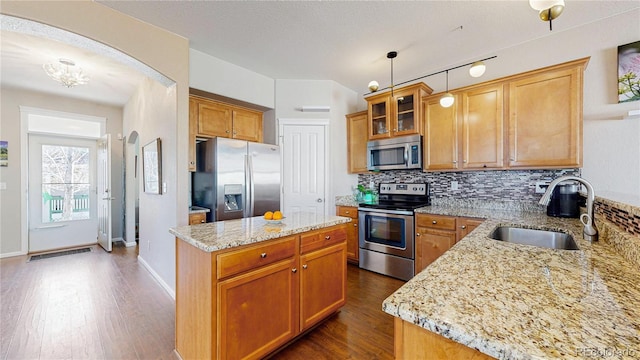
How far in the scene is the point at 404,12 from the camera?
221 centimetres

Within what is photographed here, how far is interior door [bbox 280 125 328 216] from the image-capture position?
3713 mm

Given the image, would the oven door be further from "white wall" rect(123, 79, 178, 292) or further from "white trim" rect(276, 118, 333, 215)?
"white wall" rect(123, 79, 178, 292)

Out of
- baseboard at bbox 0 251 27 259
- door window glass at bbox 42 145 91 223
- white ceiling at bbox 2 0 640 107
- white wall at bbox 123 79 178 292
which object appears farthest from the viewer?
door window glass at bbox 42 145 91 223

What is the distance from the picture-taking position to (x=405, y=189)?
358 centimetres

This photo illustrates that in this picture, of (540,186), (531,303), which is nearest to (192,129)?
(531,303)

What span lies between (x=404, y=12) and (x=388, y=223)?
225 centimetres

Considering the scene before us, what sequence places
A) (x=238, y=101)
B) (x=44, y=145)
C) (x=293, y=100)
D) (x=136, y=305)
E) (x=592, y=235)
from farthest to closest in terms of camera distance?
(x=44, y=145) → (x=293, y=100) → (x=238, y=101) → (x=136, y=305) → (x=592, y=235)

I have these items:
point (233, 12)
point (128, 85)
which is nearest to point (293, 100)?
point (233, 12)

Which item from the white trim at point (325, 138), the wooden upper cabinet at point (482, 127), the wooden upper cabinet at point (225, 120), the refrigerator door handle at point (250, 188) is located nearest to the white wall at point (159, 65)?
the wooden upper cabinet at point (225, 120)

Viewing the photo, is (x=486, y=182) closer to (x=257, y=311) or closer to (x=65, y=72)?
(x=257, y=311)

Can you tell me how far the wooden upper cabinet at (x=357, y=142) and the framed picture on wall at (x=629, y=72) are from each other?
2.53 m

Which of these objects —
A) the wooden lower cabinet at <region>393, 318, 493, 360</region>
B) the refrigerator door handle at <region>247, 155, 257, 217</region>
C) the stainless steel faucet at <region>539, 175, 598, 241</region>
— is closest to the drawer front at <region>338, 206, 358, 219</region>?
the refrigerator door handle at <region>247, 155, 257, 217</region>

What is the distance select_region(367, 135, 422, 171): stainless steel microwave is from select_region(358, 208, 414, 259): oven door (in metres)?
0.66

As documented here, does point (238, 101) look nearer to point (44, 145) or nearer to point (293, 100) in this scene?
point (293, 100)
